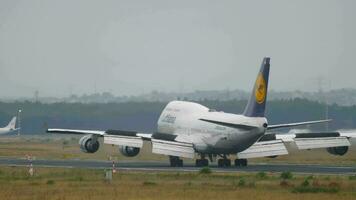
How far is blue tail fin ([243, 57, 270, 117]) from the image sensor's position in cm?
7225

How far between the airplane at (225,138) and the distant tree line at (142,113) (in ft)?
191

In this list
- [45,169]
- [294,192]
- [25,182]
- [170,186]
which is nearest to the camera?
[294,192]

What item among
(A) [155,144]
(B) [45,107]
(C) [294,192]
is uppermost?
(B) [45,107]

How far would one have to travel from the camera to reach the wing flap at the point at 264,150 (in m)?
78.0

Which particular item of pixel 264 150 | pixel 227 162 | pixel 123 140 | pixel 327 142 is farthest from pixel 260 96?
pixel 123 140

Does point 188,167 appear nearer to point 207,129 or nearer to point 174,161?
point 174,161

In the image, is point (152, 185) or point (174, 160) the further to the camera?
point (174, 160)

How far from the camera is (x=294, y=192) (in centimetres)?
5041

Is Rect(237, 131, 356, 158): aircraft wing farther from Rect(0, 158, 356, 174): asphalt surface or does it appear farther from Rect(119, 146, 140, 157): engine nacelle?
Rect(119, 146, 140, 157): engine nacelle

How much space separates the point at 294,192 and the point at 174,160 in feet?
94.3

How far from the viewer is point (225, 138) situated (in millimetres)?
76500

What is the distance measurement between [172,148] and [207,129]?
144 inches

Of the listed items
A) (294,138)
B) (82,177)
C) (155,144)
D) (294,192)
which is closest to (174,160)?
(155,144)

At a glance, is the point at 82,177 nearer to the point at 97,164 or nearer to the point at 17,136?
the point at 97,164
